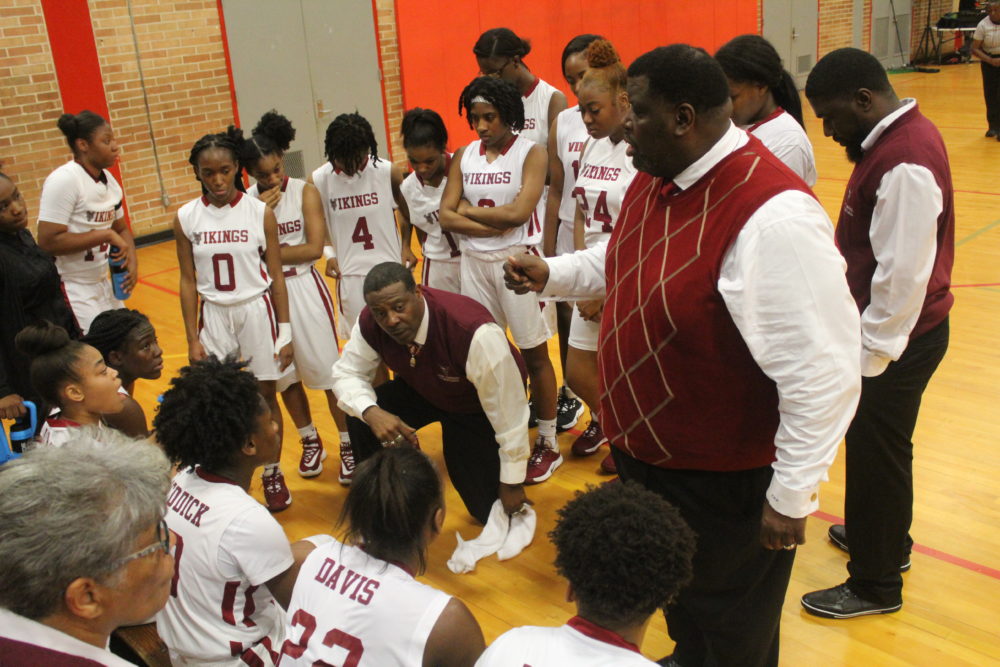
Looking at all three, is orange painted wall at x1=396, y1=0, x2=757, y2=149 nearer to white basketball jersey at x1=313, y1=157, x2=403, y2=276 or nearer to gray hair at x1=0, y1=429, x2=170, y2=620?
white basketball jersey at x1=313, y1=157, x2=403, y2=276

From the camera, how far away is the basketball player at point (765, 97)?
3.41m

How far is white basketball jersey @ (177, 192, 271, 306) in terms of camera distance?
4.09m

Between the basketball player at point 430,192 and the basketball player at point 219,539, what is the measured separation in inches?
83.5

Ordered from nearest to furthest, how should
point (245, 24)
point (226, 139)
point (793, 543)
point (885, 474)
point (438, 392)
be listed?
1. point (793, 543)
2. point (885, 474)
3. point (438, 392)
4. point (226, 139)
5. point (245, 24)

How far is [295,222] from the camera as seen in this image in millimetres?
4371

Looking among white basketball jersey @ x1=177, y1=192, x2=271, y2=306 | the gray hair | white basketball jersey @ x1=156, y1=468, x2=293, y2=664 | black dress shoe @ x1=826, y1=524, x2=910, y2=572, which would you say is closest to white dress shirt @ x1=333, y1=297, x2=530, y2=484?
white basketball jersey @ x1=177, y1=192, x2=271, y2=306

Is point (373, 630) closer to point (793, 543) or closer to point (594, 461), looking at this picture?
point (793, 543)

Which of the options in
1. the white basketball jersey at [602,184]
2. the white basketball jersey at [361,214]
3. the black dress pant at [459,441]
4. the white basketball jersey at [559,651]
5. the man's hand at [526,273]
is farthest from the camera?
the white basketball jersey at [361,214]

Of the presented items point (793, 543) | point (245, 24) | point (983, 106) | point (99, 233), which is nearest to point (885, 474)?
point (793, 543)

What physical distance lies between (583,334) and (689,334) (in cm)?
185

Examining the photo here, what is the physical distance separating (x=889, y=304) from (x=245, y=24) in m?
8.32

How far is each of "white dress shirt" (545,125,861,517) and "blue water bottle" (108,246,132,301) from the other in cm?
389

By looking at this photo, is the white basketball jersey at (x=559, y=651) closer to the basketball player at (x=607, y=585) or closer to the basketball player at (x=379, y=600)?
the basketball player at (x=607, y=585)

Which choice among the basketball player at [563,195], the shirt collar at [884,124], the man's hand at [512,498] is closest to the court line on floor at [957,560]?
the man's hand at [512,498]
